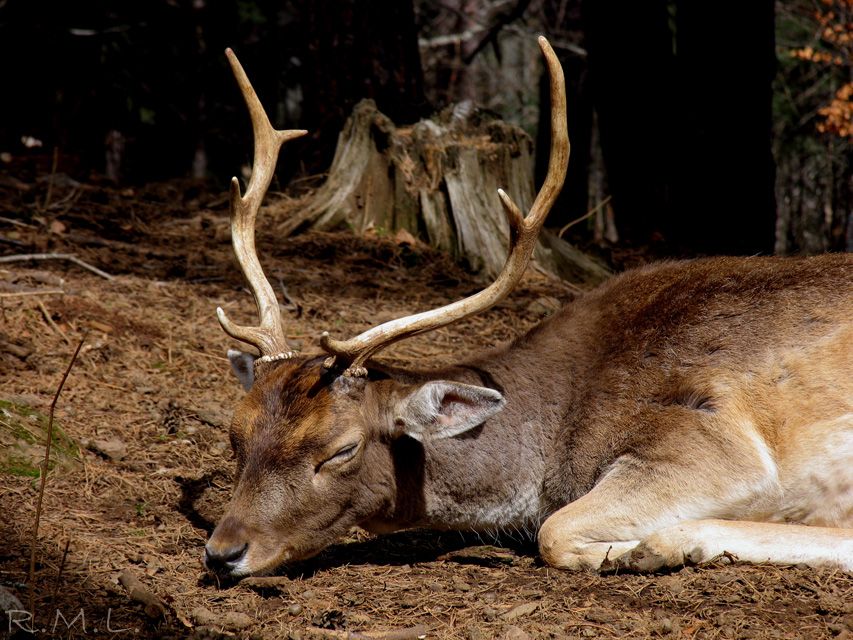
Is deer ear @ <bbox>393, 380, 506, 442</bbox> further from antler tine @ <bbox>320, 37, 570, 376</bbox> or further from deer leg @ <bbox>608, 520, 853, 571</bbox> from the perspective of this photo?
deer leg @ <bbox>608, 520, 853, 571</bbox>

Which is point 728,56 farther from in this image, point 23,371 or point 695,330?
point 23,371

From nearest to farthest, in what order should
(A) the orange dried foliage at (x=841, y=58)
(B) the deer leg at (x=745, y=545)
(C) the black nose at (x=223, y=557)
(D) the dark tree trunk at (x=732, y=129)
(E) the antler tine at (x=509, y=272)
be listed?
(C) the black nose at (x=223, y=557), (B) the deer leg at (x=745, y=545), (E) the antler tine at (x=509, y=272), (D) the dark tree trunk at (x=732, y=129), (A) the orange dried foliage at (x=841, y=58)

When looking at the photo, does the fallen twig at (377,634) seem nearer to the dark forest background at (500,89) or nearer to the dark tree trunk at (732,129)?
the dark forest background at (500,89)

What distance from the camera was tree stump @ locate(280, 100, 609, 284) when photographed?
8000mm

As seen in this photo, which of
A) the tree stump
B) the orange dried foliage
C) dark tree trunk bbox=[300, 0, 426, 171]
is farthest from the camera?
the orange dried foliage

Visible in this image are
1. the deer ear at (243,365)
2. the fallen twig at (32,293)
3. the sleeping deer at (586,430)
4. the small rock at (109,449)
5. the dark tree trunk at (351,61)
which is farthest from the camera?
the dark tree trunk at (351,61)

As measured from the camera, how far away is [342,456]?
4137mm

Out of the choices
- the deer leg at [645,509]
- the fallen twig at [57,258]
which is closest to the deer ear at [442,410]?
the deer leg at [645,509]

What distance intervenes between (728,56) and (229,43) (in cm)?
1276

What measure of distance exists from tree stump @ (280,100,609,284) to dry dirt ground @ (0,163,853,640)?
0.30 m

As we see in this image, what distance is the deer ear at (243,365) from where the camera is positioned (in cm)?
478

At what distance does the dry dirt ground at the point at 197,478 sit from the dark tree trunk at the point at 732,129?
2834 millimetres

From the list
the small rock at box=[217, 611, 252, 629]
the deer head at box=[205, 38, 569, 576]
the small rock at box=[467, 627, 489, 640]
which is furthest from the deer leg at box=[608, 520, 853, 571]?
the small rock at box=[217, 611, 252, 629]

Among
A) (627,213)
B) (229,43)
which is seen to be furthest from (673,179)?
(229,43)
